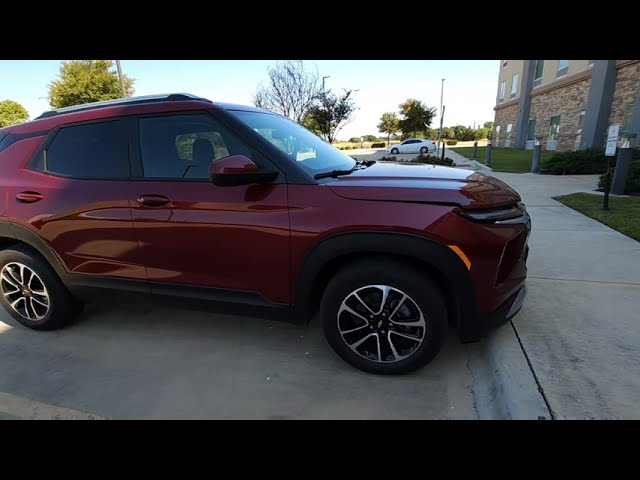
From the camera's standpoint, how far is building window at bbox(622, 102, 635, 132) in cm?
1535

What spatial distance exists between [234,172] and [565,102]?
25236mm

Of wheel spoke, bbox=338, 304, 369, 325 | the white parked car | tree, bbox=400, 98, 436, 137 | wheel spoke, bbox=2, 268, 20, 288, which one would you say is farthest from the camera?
tree, bbox=400, 98, 436, 137

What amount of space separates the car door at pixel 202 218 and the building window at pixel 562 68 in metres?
25.5

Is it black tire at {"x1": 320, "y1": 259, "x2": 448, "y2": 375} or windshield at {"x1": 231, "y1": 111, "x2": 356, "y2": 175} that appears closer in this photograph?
black tire at {"x1": 320, "y1": 259, "x2": 448, "y2": 375}

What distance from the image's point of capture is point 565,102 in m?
21.5

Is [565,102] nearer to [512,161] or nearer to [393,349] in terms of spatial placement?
[512,161]

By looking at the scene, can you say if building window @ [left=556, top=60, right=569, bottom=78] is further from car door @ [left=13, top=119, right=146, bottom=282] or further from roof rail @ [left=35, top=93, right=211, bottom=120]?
car door @ [left=13, top=119, right=146, bottom=282]

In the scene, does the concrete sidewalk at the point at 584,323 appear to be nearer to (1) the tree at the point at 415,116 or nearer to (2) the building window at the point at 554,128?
(2) the building window at the point at 554,128

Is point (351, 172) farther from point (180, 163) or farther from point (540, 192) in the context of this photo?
point (540, 192)

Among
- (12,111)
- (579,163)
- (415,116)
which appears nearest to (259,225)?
(579,163)

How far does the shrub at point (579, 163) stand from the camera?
12586 millimetres

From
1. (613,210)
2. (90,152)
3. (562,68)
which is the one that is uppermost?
(562,68)

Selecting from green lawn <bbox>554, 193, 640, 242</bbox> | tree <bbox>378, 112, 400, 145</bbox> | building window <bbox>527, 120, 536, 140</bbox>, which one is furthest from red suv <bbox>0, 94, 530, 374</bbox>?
tree <bbox>378, 112, 400, 145</bbox>

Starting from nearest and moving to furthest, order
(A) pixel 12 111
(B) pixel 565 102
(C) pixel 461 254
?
(C) pixel 461 254, (B) pixel 565 102, (A) pixel 12 111
